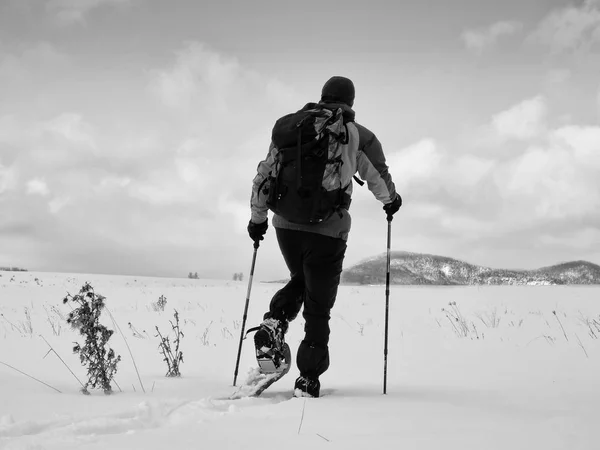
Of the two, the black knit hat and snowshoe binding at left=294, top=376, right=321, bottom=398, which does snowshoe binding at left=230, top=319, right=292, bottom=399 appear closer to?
snowshoe binding at left=294, top=376, right=321, bottom=398

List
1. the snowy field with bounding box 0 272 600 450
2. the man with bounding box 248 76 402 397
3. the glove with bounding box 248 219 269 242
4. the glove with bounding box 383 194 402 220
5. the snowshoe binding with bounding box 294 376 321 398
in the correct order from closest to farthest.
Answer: the snowy field with bounding box 0 272 600 450 < the snowshoe binding with bounding box 294 376 321 398 < the man with bounding box 248 76 402 397 < the glove with bounding box 383 194 402 220 < the glove with bounding box 248 219 269 242

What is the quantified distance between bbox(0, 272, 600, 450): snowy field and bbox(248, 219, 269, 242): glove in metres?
1.26

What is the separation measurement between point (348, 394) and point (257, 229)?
1526mm

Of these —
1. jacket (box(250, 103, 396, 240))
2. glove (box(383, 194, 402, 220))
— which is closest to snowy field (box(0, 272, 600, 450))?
jacket (box(250, 103, 396, 240))

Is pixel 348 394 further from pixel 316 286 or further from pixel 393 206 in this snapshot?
pixel 393 206

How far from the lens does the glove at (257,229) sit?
396cm

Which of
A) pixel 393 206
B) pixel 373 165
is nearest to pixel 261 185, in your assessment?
pixel 373 165

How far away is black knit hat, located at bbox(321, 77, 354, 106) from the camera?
12.1 ft

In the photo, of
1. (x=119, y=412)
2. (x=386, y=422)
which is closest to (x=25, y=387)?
(x=119, y=412)

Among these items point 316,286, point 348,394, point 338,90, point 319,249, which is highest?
point 338,90

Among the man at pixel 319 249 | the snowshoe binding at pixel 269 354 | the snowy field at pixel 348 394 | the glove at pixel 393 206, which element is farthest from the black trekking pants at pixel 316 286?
the glove at pixel 393 206

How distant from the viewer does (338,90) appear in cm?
369

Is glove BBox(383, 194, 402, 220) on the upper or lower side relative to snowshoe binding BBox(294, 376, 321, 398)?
upper

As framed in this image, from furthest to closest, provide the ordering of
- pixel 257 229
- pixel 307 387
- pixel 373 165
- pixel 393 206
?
pixel 257 229
pixel 393 206
pixel 373 165
pixel 307 387
